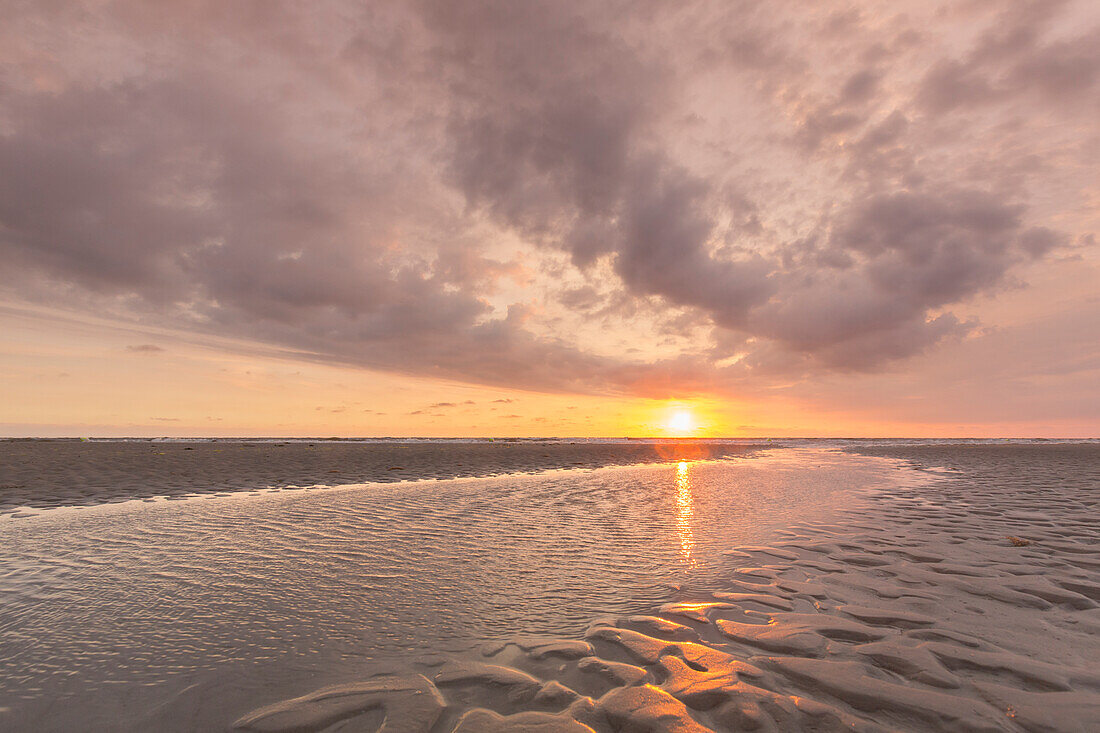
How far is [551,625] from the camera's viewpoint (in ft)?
Answer: 18.3

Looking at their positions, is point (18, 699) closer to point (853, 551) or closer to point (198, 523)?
point (198, 523)

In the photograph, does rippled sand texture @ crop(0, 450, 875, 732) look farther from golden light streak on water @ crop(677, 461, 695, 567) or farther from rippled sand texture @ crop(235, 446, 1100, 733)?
rippled sand texture @ crop(235, 446, 1100, 733)

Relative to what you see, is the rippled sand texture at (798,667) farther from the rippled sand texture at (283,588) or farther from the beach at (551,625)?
the rippled sand texture at (283,588)

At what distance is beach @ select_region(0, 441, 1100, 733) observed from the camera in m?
3.77

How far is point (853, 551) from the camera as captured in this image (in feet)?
29.7

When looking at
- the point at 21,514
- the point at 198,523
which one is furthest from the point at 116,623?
the point at 21,514

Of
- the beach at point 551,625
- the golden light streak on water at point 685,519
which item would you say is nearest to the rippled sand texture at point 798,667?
Answer: the beach at point 551,625

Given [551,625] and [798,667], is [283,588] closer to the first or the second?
[551,625]

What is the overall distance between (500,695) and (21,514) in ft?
57.5

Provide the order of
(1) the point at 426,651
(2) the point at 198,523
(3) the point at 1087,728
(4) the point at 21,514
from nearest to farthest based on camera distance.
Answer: (3) the point at 1087,728 → (1) the point at 426,651 → (2) the point at 198,523 → (4) the point at 21,514

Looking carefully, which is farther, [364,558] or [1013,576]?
[364,558]

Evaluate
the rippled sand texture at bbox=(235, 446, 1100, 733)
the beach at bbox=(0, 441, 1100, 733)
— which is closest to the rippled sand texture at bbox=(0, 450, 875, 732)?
the beach at bbox=(0, 441, 1100, 733)

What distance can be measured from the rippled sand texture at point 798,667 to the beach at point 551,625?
27 millimetres

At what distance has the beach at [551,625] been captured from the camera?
3.77 m
